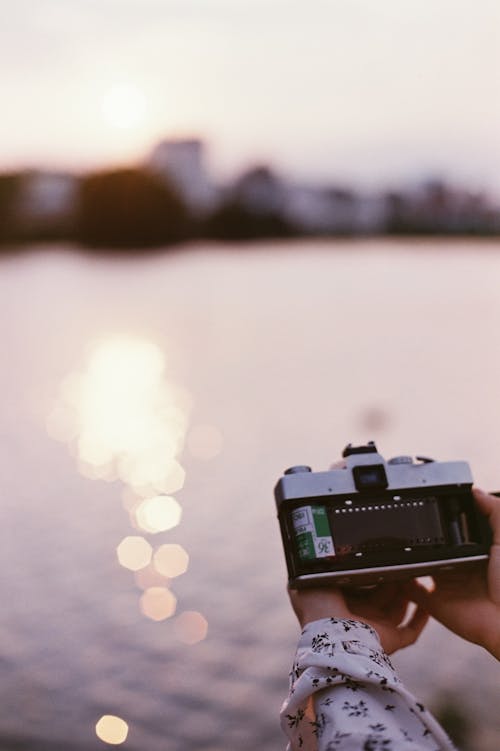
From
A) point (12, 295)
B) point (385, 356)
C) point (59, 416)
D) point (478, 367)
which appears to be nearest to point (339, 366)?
point (385, 356)

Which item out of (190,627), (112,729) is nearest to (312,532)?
(112,729)

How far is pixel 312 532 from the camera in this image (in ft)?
4.63

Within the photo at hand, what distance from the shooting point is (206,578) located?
5.57 m

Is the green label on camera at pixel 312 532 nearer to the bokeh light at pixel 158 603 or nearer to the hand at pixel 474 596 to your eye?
the hand at pixel 474 596

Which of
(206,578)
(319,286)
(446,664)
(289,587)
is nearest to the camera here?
(289,587)

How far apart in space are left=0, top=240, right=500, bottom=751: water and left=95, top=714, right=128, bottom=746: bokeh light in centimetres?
5

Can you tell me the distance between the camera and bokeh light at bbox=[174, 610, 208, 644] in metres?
4.79

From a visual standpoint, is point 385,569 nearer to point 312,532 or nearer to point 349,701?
point 312,532

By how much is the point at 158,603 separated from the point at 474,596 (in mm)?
4167

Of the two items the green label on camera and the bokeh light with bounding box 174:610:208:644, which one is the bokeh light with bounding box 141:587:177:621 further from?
the green label on camera

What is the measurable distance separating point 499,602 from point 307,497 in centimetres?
36

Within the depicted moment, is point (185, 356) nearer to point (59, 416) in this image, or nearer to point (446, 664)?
point (59, 416)

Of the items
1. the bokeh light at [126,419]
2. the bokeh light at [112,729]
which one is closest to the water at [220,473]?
the bokeh light at [112,729]

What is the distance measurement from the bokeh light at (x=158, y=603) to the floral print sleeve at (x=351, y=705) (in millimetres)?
4218
